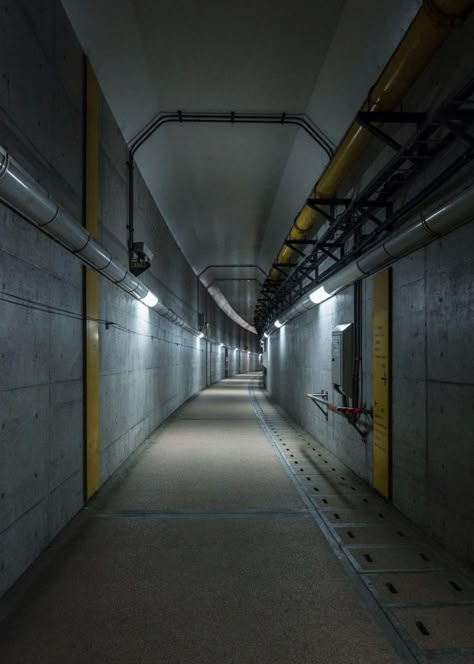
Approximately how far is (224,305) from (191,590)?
25570 millimetres

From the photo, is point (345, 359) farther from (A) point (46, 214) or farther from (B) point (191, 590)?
(A) point (46, 214)

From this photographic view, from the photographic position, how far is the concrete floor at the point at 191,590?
2.33 meters

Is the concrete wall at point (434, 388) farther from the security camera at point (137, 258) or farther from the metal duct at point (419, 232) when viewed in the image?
the security camera at point (137, 258)

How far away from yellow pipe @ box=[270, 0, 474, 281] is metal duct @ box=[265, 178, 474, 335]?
37.6 inches

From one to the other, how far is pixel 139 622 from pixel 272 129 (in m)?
6.56

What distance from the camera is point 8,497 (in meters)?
2.87

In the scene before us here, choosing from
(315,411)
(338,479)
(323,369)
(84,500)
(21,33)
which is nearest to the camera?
(21,33)

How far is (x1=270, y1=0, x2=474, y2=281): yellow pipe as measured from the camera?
268 centimetres

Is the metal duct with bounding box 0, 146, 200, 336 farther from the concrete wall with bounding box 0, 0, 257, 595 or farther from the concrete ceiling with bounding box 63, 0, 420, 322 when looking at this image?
the concrete ceiling with bounding box 63, 0, 420, 322

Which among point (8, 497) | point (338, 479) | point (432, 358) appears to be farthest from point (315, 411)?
point (8, 497)

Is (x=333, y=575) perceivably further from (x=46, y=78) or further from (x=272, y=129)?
(x=272, y=129)

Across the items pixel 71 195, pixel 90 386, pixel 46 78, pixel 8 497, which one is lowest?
pixel 8 497

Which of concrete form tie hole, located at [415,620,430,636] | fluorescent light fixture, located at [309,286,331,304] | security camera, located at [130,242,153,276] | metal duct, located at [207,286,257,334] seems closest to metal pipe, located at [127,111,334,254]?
security camera, located at [130,242,153,276]

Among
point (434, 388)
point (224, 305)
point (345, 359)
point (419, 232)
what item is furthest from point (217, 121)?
point (224, 305)
